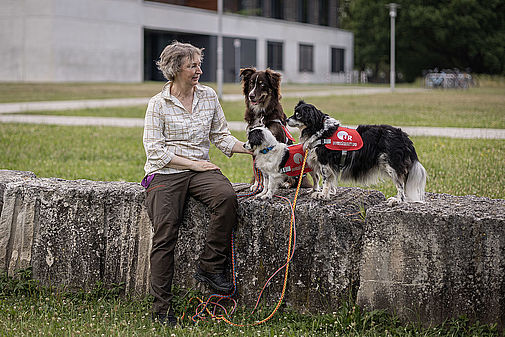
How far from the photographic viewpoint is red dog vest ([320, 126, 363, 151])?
4.73 metres

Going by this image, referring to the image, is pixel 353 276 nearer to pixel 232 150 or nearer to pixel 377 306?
pixel 377 306

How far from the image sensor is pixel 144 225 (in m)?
4.94

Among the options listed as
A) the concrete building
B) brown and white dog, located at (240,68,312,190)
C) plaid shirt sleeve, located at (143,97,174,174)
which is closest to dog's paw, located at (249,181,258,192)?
brown and white dog, located at (240,68,312,190)

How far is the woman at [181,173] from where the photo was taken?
4.65 m

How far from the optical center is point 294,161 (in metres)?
5.08

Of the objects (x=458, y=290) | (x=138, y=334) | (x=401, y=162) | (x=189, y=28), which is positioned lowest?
(x=138, y=334)

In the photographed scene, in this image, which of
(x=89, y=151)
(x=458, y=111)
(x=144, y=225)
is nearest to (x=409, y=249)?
(x=144, y=225)

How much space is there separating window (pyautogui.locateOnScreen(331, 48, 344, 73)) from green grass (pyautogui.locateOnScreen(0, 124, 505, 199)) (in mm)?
54407

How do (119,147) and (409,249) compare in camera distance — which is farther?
(119,147)

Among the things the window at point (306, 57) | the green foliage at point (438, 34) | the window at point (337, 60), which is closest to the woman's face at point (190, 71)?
the green foliage at point (438, 34)

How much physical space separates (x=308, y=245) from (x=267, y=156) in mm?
849

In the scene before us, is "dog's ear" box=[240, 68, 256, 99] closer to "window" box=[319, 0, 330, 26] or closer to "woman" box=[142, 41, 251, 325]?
"woman" box=[142, 41, 251, 325]

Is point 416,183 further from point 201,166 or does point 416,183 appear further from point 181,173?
point 181,173

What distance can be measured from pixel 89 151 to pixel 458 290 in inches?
322
